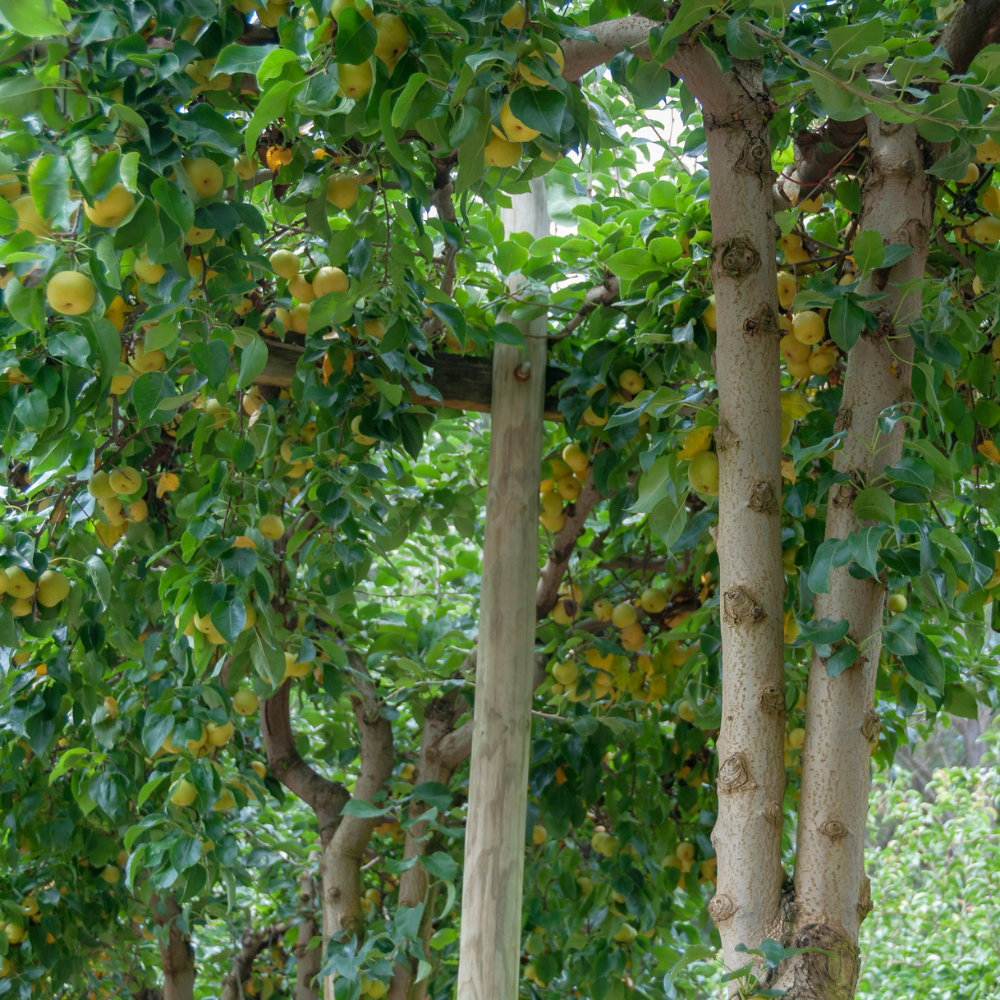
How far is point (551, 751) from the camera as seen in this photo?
2227mm

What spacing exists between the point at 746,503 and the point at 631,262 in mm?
555

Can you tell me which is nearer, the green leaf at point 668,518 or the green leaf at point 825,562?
the green leaf at point 825,562

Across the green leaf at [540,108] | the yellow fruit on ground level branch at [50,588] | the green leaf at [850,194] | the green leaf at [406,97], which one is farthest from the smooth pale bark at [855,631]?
the yellow fruit on ground level branch at [50,588]

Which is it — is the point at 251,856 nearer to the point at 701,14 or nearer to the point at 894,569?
the point at 894,569

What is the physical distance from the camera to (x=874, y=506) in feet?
3.59

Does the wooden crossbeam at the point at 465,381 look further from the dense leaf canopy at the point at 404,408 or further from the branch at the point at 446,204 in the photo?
the branch at the point at 446,204

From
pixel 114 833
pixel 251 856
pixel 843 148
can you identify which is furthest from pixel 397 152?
pixel 251 856

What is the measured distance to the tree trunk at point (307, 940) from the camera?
2783 millimetres

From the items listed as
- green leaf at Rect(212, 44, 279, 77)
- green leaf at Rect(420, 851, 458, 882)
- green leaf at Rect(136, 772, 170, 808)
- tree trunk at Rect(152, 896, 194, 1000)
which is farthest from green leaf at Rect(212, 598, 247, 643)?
tree trunk at Rect(152, 896, 194, 1000)

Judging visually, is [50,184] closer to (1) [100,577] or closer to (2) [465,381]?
(1) [100,577]

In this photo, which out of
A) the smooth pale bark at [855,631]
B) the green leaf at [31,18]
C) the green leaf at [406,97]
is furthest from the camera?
the smooth pale bark at [855,631]

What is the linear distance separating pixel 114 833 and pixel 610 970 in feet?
4.19

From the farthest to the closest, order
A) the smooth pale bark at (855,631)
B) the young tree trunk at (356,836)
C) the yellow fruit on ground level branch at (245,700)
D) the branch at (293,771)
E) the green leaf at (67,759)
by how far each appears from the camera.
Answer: the branch at (293,771), the young tree trunk at (356,836), the yellow fruit on ground level branch at (245,700), the green leaf at (67,759), the smooth pale bark at (855,631)

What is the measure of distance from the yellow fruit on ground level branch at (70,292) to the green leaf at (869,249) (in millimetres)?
904
